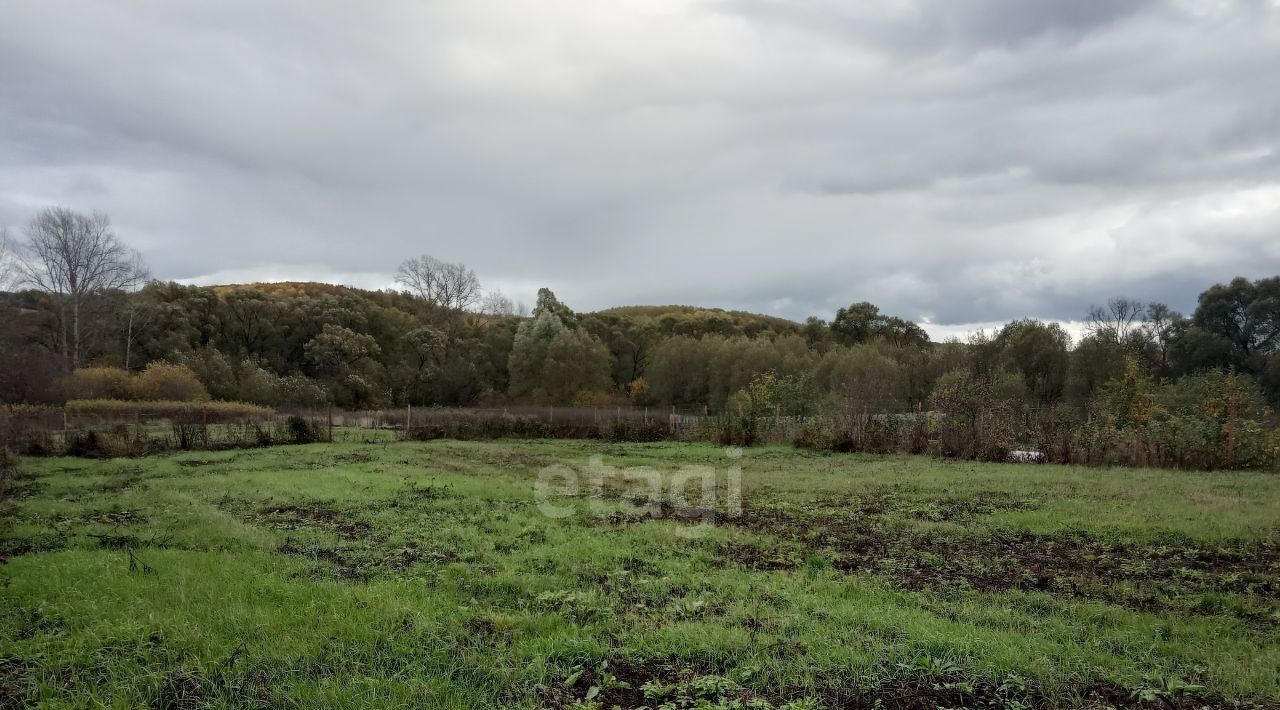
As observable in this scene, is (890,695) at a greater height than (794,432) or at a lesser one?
greater

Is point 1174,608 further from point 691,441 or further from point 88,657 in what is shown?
point 691,441

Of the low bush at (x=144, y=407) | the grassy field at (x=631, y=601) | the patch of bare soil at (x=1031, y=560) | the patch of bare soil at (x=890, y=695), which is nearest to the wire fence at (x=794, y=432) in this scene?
the low bush at (x=144, y=407)

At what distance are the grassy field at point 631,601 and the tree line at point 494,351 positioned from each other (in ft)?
54.4

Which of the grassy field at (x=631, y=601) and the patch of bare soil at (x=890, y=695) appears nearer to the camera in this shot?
the patch of bare soil at (x=890, y=695)

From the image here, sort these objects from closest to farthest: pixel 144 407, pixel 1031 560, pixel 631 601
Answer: pixel 631 601
pixel 1031 560
pixel 144 407

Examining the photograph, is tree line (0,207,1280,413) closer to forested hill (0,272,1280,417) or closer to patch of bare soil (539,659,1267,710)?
forested hill (0,272,1280,417)

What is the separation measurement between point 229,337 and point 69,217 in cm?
1352

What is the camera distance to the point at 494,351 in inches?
2392

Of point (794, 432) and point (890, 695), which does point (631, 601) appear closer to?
point (890, 695)

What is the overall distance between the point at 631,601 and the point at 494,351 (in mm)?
Result: 56575

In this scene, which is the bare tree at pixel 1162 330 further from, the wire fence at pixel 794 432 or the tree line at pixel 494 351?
the wire fence at pixel 794 432

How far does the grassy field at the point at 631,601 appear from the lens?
165 inches

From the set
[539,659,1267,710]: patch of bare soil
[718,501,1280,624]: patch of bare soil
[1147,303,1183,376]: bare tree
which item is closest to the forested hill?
[1147,303,1183,376]: bare tree

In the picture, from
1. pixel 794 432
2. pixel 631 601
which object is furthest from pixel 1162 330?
pixel 631 601
